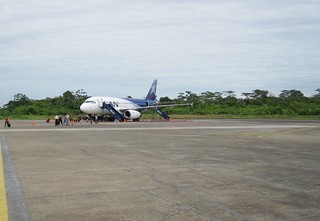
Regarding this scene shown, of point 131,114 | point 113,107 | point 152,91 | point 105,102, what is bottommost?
point 131,114

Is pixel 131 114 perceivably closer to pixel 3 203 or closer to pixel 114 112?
pixel 114 112

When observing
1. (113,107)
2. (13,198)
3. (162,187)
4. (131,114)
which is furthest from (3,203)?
(113,107)

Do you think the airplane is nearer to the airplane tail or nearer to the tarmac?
the airplane tail

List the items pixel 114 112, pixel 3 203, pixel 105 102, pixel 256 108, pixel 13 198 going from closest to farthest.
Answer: pixel 3 203
pixel 13 198
pixel 105 102
pixel 114 112
pixel 256 108

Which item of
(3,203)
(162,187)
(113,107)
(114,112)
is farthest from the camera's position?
(113,107)

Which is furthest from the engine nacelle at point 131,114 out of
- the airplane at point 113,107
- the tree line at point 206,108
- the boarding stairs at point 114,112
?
the tree line at point 206,108

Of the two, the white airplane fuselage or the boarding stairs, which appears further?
the boarding stairs

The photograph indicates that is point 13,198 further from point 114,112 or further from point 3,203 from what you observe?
point 114,112

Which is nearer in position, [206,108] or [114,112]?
[114,112]

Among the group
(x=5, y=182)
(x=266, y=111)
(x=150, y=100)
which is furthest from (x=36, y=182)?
(x=266, y=111)

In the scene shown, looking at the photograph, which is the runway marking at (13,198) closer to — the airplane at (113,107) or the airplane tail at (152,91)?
the airplane at (113,107)

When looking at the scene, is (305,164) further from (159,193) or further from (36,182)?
(36,182)

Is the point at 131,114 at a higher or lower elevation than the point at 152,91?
lower

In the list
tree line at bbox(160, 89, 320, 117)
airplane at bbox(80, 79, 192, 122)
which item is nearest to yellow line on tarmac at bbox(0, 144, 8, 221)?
airplane at bbox(80, 79, 192, 122)
